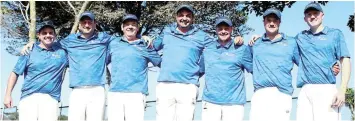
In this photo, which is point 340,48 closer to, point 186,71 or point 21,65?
point 186,71

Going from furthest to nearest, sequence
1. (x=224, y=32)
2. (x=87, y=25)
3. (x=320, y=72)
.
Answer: (x=87, y=25)
(x=224, y=32)
(x=320, y=72)

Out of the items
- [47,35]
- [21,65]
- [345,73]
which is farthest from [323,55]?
[21,65]

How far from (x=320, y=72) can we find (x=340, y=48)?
0.44m

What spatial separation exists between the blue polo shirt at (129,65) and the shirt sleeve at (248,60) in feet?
4.88

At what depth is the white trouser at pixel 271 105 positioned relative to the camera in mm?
8430


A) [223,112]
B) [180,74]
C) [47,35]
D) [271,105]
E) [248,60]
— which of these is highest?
[47,35]

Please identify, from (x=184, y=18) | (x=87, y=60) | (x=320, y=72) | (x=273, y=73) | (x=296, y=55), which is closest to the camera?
(x=320, y=72)

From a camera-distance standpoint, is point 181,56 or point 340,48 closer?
point 340,48

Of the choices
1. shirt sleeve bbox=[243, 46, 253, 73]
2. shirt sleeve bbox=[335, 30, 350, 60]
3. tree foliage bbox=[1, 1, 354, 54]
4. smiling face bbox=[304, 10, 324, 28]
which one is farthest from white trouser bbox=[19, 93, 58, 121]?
tree foliage bbox=[1, 1, 354, 54]

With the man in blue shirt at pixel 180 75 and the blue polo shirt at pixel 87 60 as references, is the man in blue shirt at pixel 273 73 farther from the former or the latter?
the blue polo shirt at pixel 87 60

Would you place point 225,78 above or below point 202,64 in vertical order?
below

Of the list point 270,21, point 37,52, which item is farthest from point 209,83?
point 37,52

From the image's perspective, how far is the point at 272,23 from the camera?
856 centimetres

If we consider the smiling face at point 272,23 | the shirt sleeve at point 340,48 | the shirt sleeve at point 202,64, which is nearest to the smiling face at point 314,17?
the shirt sleeve at point 340,48
